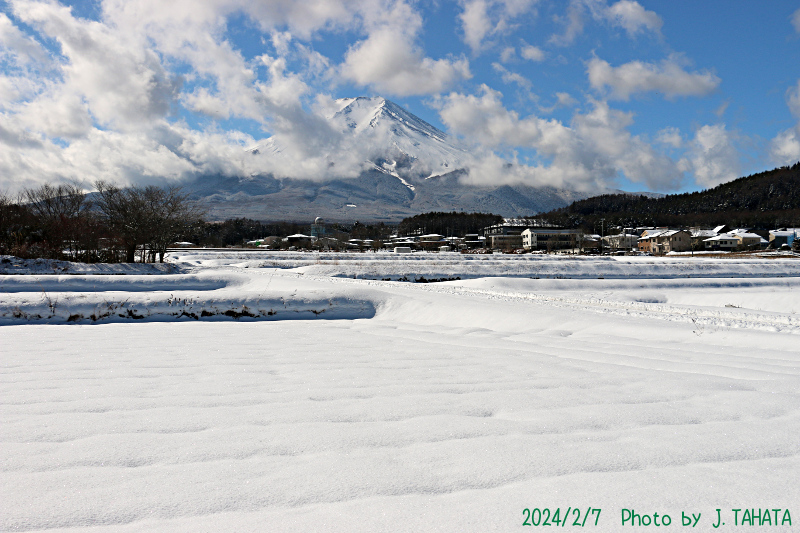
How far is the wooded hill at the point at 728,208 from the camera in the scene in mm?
147375

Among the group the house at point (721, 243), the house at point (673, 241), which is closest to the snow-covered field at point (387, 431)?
the house at point (673, 241)

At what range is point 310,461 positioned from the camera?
8.91ft

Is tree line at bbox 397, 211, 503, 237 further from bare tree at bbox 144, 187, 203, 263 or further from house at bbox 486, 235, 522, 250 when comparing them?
bare tree at bbox 144, 187, 203, 263

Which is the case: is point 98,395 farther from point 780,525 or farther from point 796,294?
point 796,294

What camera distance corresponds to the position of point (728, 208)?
171375 millimetres

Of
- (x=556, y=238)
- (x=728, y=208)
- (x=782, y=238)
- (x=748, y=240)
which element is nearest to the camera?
(x=748, y=240)

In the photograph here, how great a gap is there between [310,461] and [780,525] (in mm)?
2608

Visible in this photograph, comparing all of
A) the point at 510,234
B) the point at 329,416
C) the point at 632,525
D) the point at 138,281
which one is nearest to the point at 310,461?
the point at 329,416

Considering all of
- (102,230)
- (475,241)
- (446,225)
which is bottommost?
(102,230)

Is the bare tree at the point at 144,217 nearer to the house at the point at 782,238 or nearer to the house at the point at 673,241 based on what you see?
the house at the point at 673,241

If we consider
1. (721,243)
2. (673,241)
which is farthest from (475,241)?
(721,243)

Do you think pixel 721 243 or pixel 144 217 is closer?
pixel 144 217

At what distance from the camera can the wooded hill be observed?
147 metres

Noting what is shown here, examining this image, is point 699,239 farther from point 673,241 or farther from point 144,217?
point 144,217
